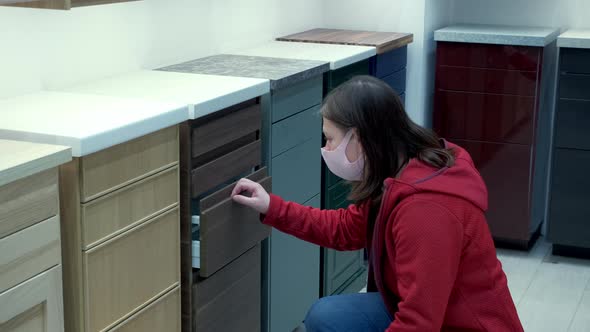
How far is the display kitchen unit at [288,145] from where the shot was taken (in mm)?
2799

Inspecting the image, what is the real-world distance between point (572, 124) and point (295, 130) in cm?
153

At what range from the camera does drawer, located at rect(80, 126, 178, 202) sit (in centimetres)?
192

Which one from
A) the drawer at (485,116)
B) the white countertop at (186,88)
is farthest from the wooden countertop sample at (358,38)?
the white countertop at (186,88)

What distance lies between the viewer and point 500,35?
398 centimetres

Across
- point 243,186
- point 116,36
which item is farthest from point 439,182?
point 116,36

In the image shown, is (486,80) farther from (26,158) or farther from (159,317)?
(26,158)

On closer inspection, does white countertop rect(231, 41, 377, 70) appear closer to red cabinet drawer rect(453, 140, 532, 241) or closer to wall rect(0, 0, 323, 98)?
wall rect(0, 0, 323, 98)

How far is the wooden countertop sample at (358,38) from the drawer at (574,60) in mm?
653

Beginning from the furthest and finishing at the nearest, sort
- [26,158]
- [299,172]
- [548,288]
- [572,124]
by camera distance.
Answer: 1. [572,124]
2. [548,288]
3. [299,172]
4. [26,158]

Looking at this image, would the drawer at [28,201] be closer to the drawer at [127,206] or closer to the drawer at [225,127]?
the drawer at [127,206]

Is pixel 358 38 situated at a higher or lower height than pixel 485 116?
higher

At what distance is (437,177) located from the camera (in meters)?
1.97

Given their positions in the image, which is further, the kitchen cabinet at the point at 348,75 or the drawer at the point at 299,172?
A: the kitchen cabinet at the point at 348,75

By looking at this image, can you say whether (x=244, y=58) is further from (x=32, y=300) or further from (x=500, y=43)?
(x=32, y=300)
